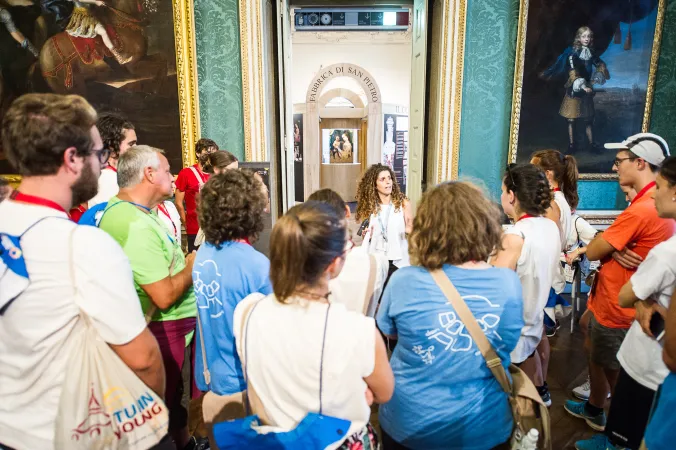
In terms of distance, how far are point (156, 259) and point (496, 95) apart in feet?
16.2

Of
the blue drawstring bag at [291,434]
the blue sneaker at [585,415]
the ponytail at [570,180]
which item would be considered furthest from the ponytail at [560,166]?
the blue drawstring bag at [291,434]

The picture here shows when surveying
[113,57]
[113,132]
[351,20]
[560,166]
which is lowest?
[560,166]

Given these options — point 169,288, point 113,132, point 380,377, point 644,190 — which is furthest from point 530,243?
point 113,132

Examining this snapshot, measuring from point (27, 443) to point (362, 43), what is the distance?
1319 centimetres

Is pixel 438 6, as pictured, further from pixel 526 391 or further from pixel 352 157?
pixel 352 157

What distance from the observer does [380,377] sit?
1219mm

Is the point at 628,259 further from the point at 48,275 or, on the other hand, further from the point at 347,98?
the point at 347,98

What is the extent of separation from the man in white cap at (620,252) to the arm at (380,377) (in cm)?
188

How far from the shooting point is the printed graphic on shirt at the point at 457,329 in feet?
4.69

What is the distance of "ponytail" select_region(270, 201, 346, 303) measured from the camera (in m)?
1.17

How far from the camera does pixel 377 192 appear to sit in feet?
12.9

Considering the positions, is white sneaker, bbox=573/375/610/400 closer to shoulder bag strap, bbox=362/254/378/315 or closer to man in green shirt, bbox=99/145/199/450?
shoulder bag strap, bbox=362/254/378/315

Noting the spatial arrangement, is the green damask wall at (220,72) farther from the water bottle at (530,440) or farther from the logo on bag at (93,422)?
the water bottle at (530,440)

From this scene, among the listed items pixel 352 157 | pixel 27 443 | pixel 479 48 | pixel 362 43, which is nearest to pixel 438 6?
pixel 479 48
